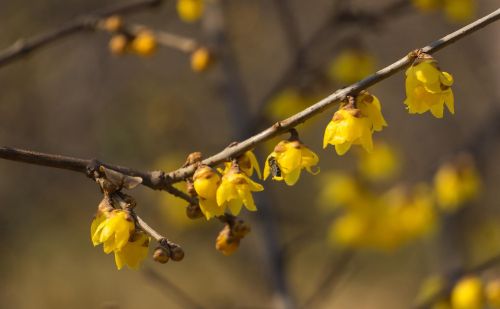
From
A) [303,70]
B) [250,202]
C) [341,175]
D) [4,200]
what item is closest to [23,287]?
[4,200]

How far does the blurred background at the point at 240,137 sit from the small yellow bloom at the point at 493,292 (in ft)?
0.39

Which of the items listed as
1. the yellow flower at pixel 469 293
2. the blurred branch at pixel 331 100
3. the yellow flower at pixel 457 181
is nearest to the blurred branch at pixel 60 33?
the blurred branch at pixel 331 100

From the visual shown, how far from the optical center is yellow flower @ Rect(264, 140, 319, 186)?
178 cm

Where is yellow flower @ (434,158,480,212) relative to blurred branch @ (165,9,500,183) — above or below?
above

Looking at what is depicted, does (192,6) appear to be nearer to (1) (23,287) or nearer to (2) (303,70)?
(2) (303,70)

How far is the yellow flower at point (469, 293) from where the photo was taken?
9.04ft

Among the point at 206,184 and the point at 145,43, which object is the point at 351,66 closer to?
the point at 145,43

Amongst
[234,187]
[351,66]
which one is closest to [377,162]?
[351,66]

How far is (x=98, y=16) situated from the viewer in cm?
283

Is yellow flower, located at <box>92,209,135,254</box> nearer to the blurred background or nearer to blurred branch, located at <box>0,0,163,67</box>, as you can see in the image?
blurred branch, located at <box>0,0,163,67</box>

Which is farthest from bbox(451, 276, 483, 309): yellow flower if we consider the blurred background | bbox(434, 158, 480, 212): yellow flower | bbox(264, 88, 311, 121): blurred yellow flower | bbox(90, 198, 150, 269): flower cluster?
bbox(90, 198, 150, 269): flower cluster

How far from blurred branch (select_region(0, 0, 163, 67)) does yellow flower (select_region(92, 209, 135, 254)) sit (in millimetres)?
870

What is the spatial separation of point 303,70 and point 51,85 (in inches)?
145

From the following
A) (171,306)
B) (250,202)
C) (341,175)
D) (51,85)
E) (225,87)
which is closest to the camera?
(250,202)
